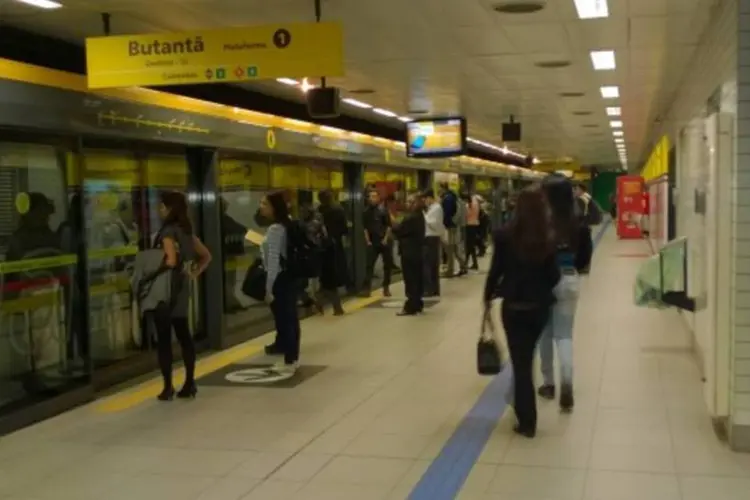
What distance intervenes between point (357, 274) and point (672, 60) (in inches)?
223

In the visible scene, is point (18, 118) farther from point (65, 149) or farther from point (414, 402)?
point (414, 402)

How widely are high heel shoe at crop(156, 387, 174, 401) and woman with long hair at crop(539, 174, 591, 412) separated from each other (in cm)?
285

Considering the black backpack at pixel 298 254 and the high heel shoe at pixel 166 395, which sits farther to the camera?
the black backpack at pixel 298 254

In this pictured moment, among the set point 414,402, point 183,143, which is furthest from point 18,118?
point 414,402

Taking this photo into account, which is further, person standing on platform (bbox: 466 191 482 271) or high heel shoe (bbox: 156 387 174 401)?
person standing on platform (bbox: 466 191 482 271)

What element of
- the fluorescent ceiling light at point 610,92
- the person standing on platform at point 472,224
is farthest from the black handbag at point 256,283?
the person standing on platform at point 472,224

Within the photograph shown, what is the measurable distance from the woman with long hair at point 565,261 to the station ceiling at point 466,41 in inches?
59.0

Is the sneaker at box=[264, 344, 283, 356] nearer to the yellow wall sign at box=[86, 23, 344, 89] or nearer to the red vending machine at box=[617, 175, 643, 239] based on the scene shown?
the yellow wall sign at box=[86, 23, 344, 89]

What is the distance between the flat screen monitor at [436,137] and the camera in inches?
543

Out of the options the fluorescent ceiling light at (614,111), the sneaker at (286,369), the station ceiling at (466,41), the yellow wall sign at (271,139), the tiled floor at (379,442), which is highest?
the fluorescent ceiling light at (614,111)

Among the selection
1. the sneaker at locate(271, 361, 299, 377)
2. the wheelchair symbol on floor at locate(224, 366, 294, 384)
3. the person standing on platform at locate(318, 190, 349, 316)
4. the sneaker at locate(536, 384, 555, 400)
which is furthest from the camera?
the person standing on platform at locate(318, 190, 349, 316)

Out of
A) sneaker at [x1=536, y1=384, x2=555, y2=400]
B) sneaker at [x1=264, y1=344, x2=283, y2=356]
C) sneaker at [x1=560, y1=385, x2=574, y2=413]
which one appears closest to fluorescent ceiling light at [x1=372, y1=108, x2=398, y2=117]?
sneaker at [x1=264, y1=344, x2=283, y2=356]

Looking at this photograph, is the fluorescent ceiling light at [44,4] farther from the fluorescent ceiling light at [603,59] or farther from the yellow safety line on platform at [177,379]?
the fluorescent ceiling light at [603,59]

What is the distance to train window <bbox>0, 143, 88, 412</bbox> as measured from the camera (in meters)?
6.07
